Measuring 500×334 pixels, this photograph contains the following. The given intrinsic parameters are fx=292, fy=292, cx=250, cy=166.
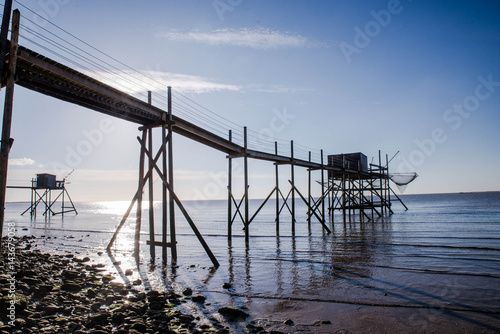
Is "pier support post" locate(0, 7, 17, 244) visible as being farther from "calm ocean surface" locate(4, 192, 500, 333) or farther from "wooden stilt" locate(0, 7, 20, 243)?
"calm ocean surface" locate(4, 192, 500, 333)

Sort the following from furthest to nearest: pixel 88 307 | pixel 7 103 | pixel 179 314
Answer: pixel 88 307
pixel 179 314
pixel 7 103

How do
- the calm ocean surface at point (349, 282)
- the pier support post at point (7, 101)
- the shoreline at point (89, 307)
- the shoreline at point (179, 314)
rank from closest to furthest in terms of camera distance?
the shoreline at point (89, 307), the shoreline at point (179, 314), the pier support post at point (7, 101), the calm ocean surface at point (349, 282)

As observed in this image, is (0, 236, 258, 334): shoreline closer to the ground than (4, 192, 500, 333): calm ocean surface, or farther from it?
farther from it

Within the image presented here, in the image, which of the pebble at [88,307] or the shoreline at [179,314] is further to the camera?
the shoreline at [179,314]

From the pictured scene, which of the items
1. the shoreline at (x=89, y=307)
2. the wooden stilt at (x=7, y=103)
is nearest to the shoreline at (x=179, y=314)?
the shoreline at (x=89, y=307)

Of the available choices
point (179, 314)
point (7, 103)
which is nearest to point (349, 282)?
point (179, 314)

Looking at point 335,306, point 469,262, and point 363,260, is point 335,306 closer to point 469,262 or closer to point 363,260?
point 363,260

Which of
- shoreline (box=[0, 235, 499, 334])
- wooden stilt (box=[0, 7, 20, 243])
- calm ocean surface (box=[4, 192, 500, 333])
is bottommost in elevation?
calm ocean surface (box=[4, 192, 500, 333])

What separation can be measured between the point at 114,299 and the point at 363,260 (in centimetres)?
826

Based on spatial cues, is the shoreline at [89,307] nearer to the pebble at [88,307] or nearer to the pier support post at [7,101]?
the pebble at [88,307]

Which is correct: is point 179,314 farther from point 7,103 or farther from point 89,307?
point 7,103

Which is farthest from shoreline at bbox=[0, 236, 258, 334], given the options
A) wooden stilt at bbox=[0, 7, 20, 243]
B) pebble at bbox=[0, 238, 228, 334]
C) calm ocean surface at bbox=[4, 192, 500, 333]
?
wooden stilt at bbox=[0, 7, 20, 243]

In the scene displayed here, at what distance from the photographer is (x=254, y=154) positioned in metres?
15.6

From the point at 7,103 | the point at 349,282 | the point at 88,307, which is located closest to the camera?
the point at 7,103
